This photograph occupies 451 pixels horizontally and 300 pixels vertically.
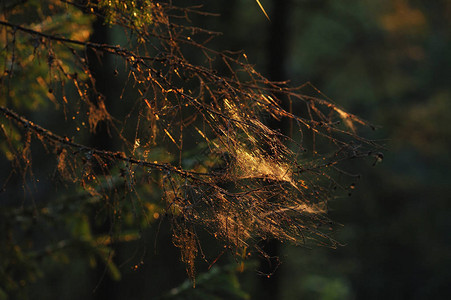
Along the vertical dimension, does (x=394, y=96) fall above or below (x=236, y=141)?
below

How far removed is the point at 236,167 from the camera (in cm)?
237

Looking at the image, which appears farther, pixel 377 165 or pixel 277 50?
pixel 377 165

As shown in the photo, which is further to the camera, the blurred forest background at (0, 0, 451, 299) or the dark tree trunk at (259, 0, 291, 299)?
the blurred forest background at (0, 0, 451, 299)

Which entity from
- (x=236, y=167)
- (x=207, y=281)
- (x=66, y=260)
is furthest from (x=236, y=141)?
(x=66, y=260)

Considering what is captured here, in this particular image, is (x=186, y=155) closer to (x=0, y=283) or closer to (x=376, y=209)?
(x=0, y=283)

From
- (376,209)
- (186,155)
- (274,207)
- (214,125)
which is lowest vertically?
(376,209)

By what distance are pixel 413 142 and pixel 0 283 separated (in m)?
10.6

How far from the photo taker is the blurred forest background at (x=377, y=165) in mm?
11188

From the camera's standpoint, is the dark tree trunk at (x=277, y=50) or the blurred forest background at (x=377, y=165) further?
the blurred forest background at (x=377, y=165)

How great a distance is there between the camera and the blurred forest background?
11188mm

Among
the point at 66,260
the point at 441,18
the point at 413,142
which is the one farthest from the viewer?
the point at 441,18

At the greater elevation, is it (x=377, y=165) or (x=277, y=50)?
(x=277, y=50)

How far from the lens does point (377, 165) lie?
544 inches

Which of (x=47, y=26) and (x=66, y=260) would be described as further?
(x=66, y=260)
